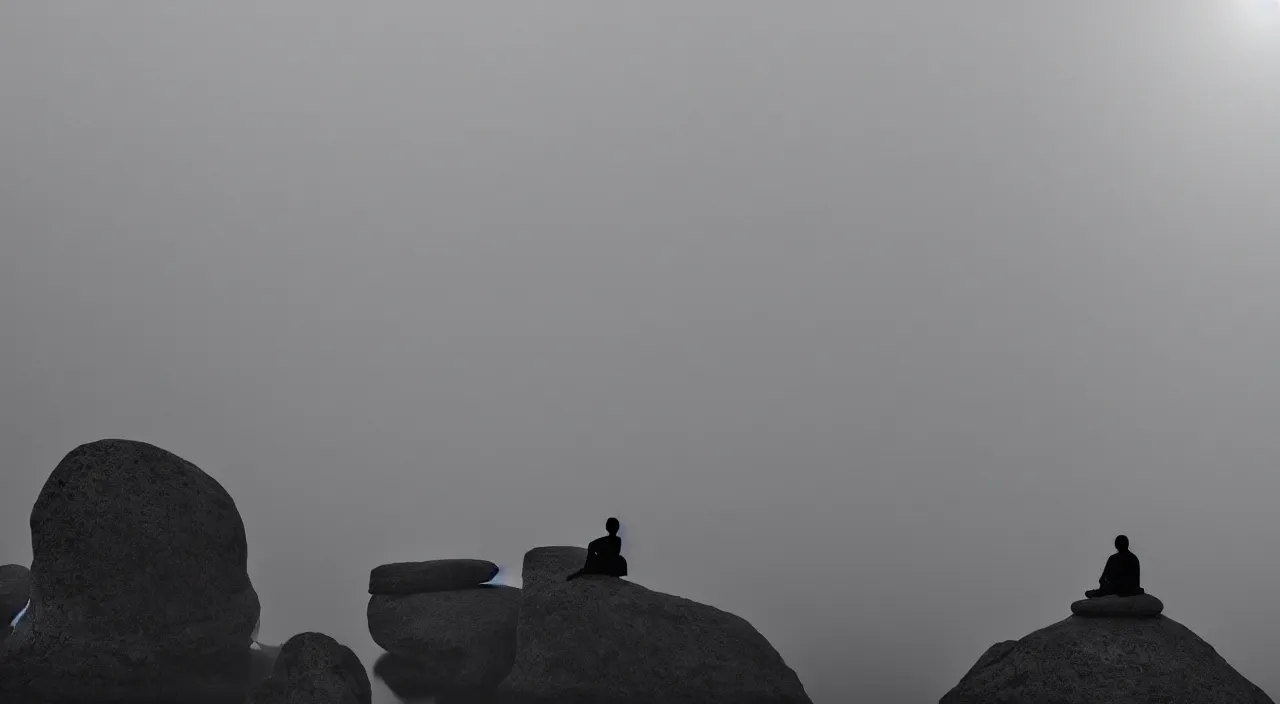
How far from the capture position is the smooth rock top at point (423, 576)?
6.53 m

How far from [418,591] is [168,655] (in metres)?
1.53

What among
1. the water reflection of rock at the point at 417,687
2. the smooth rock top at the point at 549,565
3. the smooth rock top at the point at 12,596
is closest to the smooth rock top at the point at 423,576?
the water reflection of rock at the point at 417,687

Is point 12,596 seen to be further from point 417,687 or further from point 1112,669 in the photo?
point 1112,669

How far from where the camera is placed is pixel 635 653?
5383 mm

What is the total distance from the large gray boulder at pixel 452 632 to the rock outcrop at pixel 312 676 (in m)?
0.77

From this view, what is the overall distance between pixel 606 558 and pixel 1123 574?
2.50 m

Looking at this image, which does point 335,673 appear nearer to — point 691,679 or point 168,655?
point 168,655

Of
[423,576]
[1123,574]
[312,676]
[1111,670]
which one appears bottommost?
[312,676]

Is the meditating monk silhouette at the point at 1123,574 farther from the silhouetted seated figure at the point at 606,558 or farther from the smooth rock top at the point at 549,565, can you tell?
the smooth rock top at the point at 549,565

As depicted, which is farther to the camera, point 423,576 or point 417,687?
point 423,576

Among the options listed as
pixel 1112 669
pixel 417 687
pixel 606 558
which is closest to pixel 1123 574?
pixel 1112 669

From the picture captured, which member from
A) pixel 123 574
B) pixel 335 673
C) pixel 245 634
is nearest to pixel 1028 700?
pixel 335 673

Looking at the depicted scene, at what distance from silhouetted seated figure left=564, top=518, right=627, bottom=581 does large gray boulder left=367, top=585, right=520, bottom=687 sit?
718mm

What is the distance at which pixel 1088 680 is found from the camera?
15.8 feet
